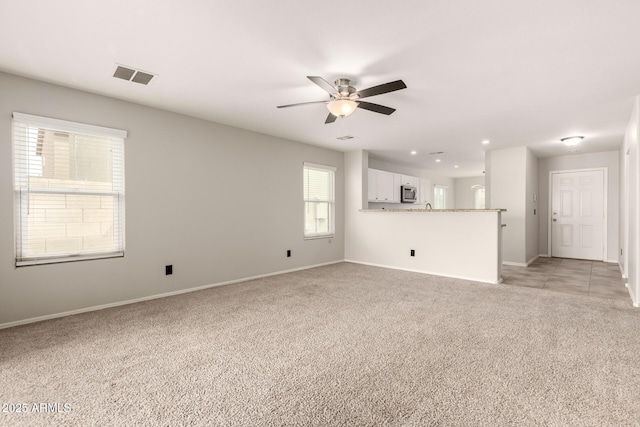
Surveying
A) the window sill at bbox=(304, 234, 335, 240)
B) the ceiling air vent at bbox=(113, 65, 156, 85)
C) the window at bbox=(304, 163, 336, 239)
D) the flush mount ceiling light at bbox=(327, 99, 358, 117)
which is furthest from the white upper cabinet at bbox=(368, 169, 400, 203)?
the ceiling air vent at bbox=(113, 65, 156, 85)

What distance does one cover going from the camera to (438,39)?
2.32 m

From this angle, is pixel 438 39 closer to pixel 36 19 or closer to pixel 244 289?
pixel 36 19

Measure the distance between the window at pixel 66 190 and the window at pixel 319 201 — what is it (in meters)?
3.15

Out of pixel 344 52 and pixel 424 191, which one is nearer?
pixel 344 52

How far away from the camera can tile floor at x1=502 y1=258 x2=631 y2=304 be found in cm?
426

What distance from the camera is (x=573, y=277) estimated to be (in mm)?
5086

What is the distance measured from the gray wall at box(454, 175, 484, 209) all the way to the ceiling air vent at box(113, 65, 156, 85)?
1045cm

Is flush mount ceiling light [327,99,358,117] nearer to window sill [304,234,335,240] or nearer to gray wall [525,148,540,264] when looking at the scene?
window sill [304,234,335,240]

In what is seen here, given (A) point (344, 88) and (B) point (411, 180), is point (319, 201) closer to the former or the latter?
(A) point (344, 88)

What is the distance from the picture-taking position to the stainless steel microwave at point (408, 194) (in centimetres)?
821

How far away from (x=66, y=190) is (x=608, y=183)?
9.32 meters

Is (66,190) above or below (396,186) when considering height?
below

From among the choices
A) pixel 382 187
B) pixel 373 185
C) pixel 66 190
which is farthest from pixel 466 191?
pixel 66 190

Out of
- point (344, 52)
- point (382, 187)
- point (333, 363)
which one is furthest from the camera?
point (382, 187)
